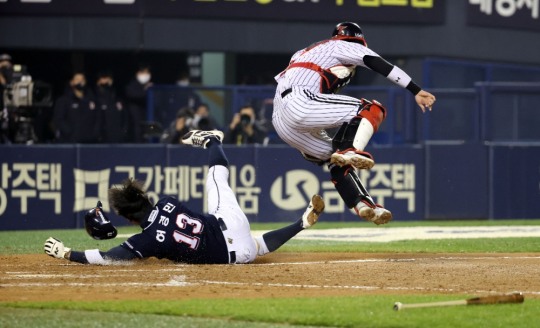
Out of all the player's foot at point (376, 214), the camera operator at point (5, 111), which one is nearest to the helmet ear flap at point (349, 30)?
the player's foot at point (376, 214)

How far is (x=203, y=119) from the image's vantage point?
18.0 meters

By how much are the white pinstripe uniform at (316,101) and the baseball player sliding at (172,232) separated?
0.82m

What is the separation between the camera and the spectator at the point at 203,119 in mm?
17984

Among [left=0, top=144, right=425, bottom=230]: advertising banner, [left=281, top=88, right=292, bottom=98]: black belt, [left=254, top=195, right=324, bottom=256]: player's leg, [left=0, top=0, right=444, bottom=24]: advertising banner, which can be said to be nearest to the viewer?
[left=254, top=195, right=324, bottom=256]: player's leg

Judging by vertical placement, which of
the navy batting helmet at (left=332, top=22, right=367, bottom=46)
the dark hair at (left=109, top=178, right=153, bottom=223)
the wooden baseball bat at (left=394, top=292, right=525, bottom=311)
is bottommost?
the wooden baseball bat at (left=394, top=292, right=525, bottom=311)

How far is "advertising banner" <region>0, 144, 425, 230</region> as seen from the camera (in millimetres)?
17203

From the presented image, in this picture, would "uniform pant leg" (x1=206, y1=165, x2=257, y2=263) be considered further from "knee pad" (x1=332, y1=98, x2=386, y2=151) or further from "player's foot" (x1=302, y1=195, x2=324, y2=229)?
"knee pad" (x1=332, y1=98, x2=386, y2=151)

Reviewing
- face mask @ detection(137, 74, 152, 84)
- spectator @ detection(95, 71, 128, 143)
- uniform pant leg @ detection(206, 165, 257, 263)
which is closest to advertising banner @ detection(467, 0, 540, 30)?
face mask @ detection(137, 74, 152, 84)

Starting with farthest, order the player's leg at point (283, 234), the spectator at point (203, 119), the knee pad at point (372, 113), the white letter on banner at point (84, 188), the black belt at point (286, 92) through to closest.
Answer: the spectator at point (203, 119) < the white letter on banner at point (84, 188) < the black belt at point (286, 92) < the player's leg at point (283, 234) < the knee pad at point (372, 113)

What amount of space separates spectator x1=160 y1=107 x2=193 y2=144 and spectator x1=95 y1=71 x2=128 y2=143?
872 millimetres

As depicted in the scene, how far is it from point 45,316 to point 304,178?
428 inches

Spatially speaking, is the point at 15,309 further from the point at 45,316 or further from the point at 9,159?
the point at 9,159

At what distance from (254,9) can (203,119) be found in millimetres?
3354

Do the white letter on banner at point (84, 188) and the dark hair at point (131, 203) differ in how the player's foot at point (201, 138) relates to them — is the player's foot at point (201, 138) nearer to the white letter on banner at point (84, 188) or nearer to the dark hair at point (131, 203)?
the dark hair at point (131, 203)
